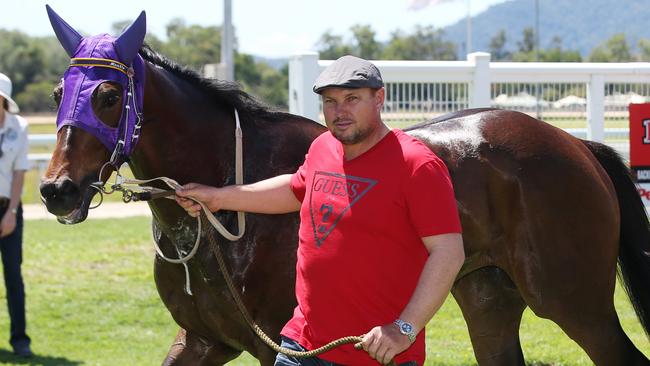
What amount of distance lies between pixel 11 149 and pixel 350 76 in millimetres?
5116

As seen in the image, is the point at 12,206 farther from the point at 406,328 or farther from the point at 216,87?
the point at 406,328

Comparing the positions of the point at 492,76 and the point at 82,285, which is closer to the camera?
the point at 492,76

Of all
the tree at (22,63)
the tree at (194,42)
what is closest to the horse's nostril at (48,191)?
the tree at (22,63)

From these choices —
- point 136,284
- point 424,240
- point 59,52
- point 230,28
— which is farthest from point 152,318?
point 59,52

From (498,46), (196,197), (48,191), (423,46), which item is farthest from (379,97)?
(498,46)

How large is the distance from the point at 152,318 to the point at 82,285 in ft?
5.01

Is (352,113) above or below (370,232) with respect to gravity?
above

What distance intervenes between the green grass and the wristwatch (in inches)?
149

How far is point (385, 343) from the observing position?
120 inches

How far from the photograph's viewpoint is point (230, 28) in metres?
16.7

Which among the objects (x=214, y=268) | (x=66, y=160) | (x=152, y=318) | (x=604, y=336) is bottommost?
(x=152, y=318)

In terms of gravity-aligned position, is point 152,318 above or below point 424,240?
below

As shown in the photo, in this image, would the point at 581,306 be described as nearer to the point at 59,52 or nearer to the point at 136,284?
the point at 136,284

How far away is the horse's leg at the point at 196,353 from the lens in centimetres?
445
